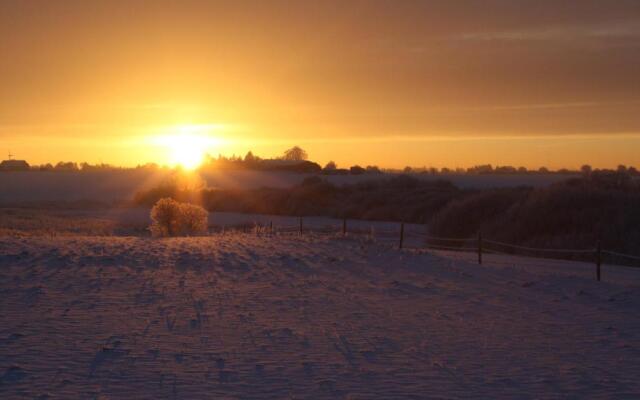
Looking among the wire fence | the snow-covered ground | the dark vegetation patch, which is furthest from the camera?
the dark vegetation patch

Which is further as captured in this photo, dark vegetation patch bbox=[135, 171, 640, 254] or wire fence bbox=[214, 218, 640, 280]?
dark vegetation patch bbox=[135, 171, 640, 254]

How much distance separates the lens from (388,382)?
848 cm

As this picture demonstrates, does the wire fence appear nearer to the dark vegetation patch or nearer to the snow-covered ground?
the dark vegetation patch

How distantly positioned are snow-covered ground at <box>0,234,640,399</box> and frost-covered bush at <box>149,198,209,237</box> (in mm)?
8768

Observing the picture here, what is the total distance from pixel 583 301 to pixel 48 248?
46.6 feet

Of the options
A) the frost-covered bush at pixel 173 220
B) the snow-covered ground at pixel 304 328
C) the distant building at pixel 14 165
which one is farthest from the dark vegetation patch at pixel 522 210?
the distant building at pixel 14 165

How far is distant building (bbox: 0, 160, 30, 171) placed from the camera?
14338 cm

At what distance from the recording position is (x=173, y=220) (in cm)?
2902

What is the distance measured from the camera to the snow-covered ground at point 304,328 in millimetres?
8383

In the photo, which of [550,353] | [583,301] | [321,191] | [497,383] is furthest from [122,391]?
[321,191]

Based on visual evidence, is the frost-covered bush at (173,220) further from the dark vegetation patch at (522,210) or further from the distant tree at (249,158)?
the distant tree at (249,158)

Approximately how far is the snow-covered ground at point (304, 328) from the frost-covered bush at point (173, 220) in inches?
345

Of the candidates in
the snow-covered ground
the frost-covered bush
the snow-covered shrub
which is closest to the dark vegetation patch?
the snow-covered ground

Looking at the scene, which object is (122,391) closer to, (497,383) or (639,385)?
(497,383)
